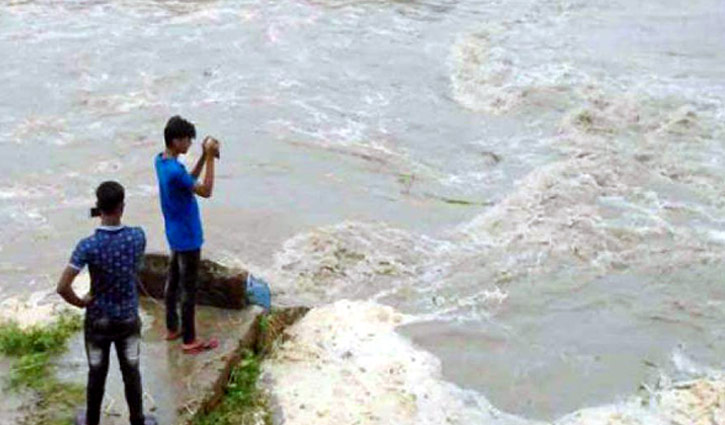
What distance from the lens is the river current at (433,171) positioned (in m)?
8.48

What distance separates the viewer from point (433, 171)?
493 inches

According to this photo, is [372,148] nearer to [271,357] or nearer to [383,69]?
[383,69]

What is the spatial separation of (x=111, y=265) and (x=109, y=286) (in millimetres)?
124

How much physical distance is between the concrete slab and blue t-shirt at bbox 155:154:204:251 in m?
0.86

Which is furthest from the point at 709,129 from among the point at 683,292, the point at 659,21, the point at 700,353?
the point at 659,21

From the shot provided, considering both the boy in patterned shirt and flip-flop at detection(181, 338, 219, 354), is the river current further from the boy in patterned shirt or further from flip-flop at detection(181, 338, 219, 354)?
the boy in patterned shirt

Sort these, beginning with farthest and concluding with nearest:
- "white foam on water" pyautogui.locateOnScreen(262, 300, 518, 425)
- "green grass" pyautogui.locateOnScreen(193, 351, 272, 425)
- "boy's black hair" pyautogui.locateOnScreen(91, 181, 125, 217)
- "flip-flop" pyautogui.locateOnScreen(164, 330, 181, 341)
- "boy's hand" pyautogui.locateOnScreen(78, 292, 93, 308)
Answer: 1. "flip-flop" pyautogui.locateOnScreen(164, 330, 181, 341)
2. "white foam on water" pyautogui.locateOnScreen(262, 300, 518, 425)
3. "green grass" pyautogui.locateOnScreen(193, 351, 272, 425)
4. "boy's hand" pyautogui.locateOnScreen(78, 292, 93, 308)
5. "boy's black hair" pyautogui.locateOnScreen(91, 181, 125, 217)

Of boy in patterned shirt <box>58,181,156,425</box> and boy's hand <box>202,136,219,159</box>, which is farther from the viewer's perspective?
boy's hand <box>202,136,219,159</box>

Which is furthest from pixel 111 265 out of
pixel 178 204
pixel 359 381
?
pixel 359 381

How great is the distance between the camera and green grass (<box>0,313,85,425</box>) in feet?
21.2

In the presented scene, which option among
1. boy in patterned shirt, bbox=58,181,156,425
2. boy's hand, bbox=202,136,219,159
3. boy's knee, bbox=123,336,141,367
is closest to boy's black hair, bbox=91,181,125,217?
boy in patterned shirt, bbox=58,181,156,425

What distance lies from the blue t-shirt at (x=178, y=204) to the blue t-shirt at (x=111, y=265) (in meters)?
0.74

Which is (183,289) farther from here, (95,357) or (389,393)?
(389,393)

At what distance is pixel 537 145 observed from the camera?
43.9 ft
